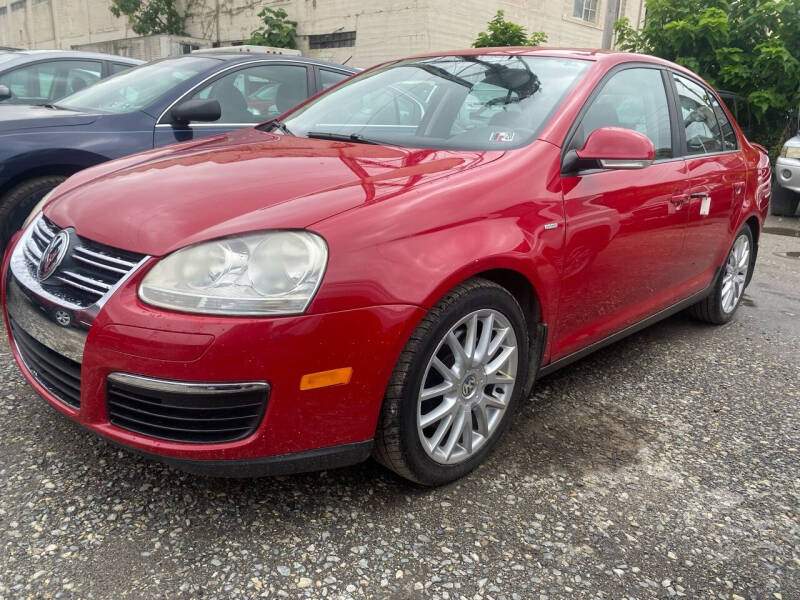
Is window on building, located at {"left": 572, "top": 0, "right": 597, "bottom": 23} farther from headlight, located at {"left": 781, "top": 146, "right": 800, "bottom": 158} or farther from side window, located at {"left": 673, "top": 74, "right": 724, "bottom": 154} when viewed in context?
side window, located at {"left": 673, "top": 74, "right": 724, "bottom": 154}

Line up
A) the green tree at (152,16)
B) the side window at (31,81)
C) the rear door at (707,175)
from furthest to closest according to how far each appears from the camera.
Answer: the green tree at (152,16) < the side window at (31,81) < the rear door at (707,175)

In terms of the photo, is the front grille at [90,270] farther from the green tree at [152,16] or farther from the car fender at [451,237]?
the green tree at [152,16]

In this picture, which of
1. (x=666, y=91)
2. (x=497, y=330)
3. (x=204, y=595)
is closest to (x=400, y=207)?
(x=497, y=330)

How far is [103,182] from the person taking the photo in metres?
2.33

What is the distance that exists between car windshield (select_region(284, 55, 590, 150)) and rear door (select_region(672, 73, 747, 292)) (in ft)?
3.05

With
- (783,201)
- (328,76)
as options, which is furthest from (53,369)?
(783,201)

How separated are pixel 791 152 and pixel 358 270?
876 centimetres

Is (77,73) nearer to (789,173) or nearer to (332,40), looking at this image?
(789,173)

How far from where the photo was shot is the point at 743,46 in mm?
9867

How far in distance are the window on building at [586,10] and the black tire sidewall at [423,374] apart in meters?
19.5

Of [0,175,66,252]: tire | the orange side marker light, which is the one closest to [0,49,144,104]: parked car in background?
[0,175,66,252]: tire

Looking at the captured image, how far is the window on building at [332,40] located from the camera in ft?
56.2

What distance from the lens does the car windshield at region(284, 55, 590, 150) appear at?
262 cm

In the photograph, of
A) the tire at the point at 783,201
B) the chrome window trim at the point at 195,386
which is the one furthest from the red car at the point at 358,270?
the tire at the point at 783,201
